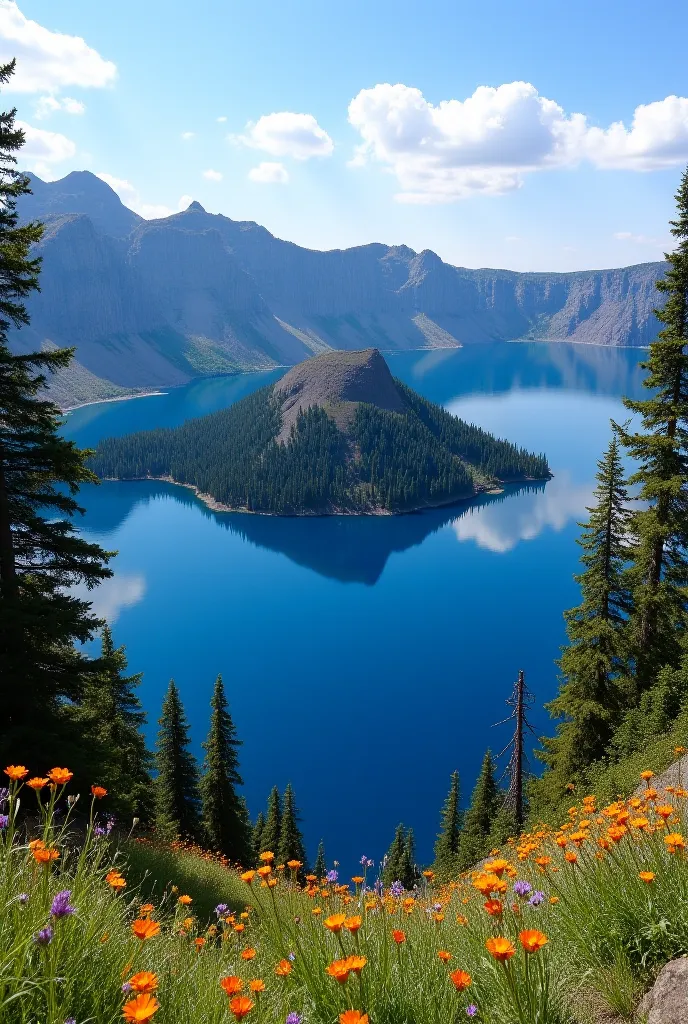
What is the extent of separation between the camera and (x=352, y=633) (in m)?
74.6

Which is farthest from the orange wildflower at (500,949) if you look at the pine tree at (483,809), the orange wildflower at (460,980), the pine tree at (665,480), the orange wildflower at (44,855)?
the pine tree at (483,809)

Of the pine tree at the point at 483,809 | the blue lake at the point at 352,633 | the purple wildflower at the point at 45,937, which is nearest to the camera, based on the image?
the purple wildflower at the point at 45,937

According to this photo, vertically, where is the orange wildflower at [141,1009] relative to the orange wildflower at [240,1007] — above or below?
above

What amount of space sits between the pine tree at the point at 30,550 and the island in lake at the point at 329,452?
113666 mm

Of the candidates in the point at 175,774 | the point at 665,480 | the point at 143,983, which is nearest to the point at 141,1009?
the point at 143,983

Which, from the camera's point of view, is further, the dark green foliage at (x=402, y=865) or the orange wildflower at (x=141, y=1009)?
the dark green foliage at (x=402, y=865)

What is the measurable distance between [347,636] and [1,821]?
71329 mm

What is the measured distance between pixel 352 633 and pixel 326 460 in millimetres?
75093

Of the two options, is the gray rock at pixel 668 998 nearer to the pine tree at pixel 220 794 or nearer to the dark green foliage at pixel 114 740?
the dark green foliage at pixel 114 740

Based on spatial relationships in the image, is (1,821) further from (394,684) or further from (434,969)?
(394,684)

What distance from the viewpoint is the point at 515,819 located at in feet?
86.9

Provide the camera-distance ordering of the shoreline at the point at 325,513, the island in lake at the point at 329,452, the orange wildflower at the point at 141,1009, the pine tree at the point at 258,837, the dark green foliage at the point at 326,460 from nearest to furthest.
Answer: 1. the orange wildflower at the point at 141,1009
2. the pine tree at the point at 258,837
3. the shoreline at the point at 325,513
4. the dark green foliage at the point at 326,460
5. the island in lake at the point at 329,452

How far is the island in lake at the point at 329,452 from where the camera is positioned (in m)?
134

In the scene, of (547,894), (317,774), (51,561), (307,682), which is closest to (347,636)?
(307,682)
